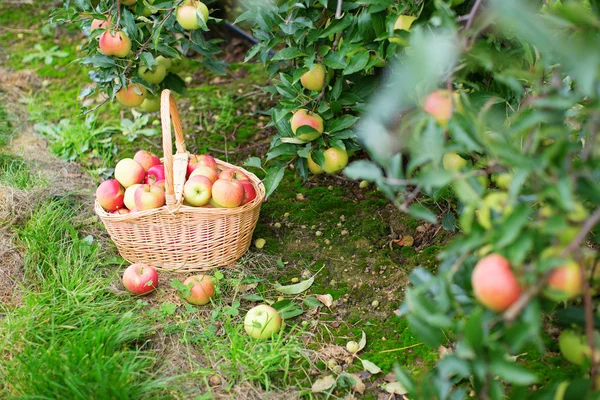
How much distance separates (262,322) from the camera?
6.95 ft

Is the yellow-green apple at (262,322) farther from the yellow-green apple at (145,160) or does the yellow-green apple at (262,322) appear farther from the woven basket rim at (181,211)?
the yellow-green apple at (145,160)

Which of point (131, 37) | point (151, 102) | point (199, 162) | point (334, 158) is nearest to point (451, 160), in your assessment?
point (334, 158)

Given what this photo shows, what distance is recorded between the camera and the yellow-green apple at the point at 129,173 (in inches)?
97.0

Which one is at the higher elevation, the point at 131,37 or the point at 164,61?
the point at 131,37

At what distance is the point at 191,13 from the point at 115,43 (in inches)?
13.1

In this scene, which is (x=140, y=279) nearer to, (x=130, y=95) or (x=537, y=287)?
(x=130, y=95)

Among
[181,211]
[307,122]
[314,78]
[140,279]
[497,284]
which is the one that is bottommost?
[140,279]

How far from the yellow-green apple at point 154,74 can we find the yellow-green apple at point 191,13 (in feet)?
1.13

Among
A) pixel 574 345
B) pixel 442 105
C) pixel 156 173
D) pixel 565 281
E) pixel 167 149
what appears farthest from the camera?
pixel 156 173

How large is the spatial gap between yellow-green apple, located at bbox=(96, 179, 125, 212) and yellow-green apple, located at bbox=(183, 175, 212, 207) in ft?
0.91

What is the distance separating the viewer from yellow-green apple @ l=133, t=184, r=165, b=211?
7.54 feet

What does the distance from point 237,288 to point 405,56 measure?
107cm

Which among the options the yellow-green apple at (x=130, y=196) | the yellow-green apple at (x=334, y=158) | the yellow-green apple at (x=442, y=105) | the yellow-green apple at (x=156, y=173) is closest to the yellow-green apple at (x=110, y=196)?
the yellow-green apple at (x=130, y=196)

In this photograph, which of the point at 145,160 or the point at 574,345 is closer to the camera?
the point at 574,345
